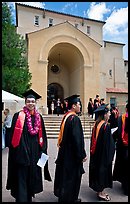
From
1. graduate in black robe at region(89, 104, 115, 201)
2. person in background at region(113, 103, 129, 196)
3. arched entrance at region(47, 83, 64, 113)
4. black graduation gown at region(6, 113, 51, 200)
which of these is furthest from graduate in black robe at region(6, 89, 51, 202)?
arched entrance at region(47, 83, 64, 113)

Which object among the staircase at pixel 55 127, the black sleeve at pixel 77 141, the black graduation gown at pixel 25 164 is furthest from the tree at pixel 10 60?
the black sleeve at pixel 77 141

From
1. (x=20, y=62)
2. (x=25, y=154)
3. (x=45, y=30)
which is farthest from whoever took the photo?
(x=45, y=30)

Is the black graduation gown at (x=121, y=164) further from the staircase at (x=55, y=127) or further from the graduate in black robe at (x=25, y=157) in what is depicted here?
the staircase at (x=55, y=127)

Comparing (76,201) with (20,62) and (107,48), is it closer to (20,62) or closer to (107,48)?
(20,62)

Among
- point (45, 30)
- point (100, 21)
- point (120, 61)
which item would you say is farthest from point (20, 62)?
point (120, 61)

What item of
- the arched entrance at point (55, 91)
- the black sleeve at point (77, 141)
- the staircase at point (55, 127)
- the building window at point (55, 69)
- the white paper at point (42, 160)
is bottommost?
the staircase at point (55, 127)

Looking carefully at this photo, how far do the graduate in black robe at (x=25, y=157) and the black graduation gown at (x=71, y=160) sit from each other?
17.2 inches

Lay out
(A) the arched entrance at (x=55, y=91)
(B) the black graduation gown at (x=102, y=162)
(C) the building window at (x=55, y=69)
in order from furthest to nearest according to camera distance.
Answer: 1. (C) the building window at (x=55, y=69)
2. (A) the arched entrance at (x=55, y=91)
3. (B) the black graduation gown at (x=102, y=162)

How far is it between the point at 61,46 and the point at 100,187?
→ 25.9 m

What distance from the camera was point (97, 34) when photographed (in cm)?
3731

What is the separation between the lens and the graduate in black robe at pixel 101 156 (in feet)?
16.0

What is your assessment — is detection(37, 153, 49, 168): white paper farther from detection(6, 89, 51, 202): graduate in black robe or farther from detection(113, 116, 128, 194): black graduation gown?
detection(113, 116, 128, 194): black graduation gown

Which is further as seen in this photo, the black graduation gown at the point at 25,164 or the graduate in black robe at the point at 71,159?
the graduate in black robe at the point at 71,159

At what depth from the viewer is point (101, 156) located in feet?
16.2
